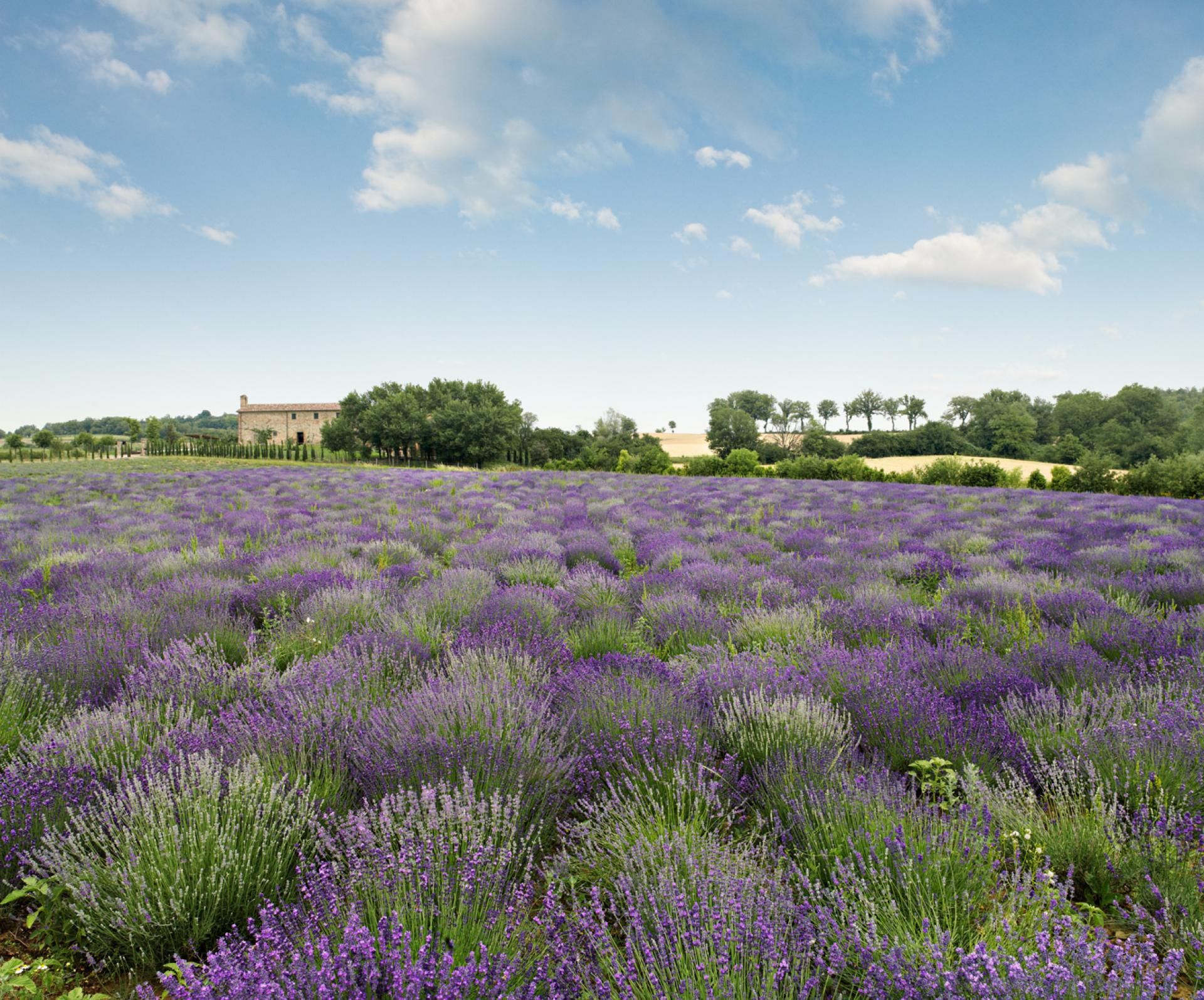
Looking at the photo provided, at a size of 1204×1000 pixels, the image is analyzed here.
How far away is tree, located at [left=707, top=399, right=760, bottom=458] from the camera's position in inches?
3145

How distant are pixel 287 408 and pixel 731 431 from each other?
65929 mm

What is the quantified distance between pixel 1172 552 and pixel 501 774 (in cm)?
746

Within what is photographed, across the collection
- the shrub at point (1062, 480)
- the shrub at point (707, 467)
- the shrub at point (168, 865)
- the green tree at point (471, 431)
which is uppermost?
the green tree at point (471, 431)

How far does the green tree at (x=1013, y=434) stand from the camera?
6912cm

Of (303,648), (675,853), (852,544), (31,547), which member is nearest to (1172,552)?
(852,544)

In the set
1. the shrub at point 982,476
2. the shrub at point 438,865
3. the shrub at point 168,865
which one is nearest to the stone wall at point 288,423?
the shrub at point 982,476

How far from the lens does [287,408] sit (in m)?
85.9

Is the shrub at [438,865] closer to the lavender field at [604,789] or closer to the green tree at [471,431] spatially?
the lavender field at [604,789]

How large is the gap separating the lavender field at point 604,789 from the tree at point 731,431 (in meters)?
76.3

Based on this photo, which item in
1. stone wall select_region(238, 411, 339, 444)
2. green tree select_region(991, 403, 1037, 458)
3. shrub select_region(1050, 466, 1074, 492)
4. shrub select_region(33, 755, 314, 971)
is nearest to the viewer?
shrub select_region(33, 755, 314, 971)

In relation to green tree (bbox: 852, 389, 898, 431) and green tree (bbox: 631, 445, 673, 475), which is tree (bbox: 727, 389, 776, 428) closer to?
green tree (bbox: 852, 389, 898, 431)

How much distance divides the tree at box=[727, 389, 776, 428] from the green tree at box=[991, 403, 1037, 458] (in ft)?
140

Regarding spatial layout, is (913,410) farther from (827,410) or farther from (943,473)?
(943,473)

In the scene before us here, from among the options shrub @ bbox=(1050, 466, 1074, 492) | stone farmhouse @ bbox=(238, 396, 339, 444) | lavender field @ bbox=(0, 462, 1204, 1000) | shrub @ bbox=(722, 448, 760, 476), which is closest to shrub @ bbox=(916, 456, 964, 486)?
shrub @ bbox=(1050, 466, 1074, 492)
